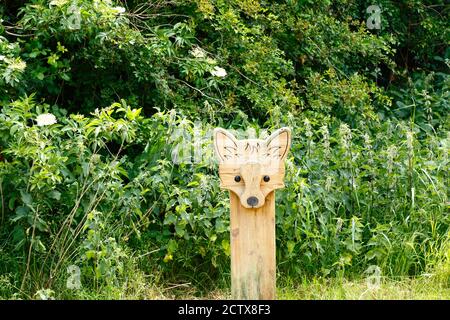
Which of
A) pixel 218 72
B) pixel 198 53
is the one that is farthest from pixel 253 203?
pixel 198 53

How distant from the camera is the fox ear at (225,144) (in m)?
5.13

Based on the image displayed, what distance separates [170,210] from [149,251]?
34cm

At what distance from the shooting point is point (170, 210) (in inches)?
254

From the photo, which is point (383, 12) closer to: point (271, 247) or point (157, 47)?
point (157, 47)

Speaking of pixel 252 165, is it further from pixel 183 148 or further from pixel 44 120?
pixel 44 120

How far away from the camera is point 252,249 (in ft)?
16.7

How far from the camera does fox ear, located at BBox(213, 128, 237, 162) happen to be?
16.8ft

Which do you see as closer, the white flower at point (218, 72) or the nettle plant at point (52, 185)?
the nettle plant at point (52, 185)

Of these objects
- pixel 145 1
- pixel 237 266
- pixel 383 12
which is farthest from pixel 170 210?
pixel 383 12

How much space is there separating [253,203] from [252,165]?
211mm

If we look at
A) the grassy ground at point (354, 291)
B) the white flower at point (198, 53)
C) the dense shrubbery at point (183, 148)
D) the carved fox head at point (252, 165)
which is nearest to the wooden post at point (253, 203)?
the carved fox head at point (252, 165)

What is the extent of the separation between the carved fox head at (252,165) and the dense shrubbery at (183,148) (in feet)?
3.64

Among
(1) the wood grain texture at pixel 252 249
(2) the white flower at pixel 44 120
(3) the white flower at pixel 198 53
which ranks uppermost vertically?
(3) the white flower at pixel 198 53

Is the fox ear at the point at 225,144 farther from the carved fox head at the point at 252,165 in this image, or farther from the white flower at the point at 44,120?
the white flower at the point at 44,120
